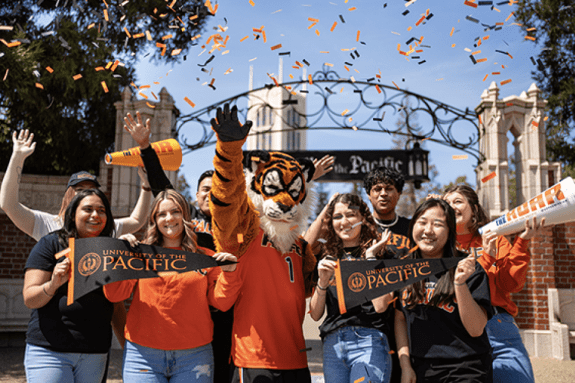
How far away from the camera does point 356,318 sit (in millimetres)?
2539

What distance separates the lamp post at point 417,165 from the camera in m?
8.09

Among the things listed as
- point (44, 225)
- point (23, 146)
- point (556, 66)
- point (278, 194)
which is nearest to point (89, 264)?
point (44, 225)

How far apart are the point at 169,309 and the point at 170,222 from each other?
51 cm

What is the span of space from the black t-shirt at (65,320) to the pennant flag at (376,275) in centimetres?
135

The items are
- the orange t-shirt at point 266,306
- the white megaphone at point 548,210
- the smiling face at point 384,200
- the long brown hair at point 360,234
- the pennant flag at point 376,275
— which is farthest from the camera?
the smiling face at point 384,200

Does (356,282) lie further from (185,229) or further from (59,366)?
(59,366)

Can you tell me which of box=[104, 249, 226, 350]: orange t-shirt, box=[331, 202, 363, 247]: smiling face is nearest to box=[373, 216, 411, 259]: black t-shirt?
box=[331, 202, 363, 247]: smiling face

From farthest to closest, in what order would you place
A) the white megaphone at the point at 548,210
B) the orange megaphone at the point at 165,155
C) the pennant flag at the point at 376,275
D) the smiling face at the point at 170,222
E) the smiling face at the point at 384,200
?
the orange megaphone at the point at 165,155, the smiling face at the point at 384,200, the smiling face at the point at 170,222, the pennant flag at the point at 376,275, the white megaphone at the point at 548,210

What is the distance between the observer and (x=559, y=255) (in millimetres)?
7414

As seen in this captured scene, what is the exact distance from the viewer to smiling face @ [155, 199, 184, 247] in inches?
107

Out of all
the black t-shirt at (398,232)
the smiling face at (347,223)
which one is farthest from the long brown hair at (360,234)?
the black t-shirt at (398,232)

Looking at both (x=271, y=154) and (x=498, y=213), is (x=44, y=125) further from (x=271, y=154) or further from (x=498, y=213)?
(x=498, y=213)

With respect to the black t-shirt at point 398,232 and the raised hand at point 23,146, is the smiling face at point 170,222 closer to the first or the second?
the raised hand at point 23,146

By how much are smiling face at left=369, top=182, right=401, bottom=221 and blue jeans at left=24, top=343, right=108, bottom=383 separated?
221 centimetres
